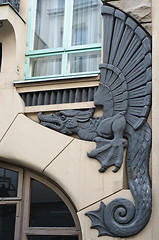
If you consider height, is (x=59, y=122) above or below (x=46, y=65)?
below

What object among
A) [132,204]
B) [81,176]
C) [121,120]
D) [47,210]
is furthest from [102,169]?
[47,210]

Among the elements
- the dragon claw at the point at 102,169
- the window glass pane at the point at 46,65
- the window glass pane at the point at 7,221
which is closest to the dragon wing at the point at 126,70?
the dragon claw at the point at 102,169

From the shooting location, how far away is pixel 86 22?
899 cm

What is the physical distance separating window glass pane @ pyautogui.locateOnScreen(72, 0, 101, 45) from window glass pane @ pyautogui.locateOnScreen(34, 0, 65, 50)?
280 mm

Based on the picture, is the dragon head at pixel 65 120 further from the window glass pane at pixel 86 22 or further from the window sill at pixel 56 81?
the window glass pane at pixel 86 22

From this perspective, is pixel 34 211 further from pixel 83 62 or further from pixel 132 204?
pixel 83 62

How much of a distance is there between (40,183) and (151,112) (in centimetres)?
226

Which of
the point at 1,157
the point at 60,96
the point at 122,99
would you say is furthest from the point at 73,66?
the point at 1,157

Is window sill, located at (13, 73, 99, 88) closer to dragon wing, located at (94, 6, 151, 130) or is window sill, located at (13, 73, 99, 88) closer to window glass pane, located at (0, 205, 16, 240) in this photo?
dragon wing, located at (94, 6, 151, 130)

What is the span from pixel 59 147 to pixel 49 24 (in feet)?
8.68

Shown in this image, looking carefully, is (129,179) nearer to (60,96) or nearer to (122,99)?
(122,99)

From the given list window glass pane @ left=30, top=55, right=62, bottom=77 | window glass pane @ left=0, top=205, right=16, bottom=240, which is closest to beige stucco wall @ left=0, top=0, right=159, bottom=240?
window glass pane @ left=30, top=55, right=62, bottom=77

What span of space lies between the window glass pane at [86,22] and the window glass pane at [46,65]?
0.47 m

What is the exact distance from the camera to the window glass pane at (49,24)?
913 centimetres
